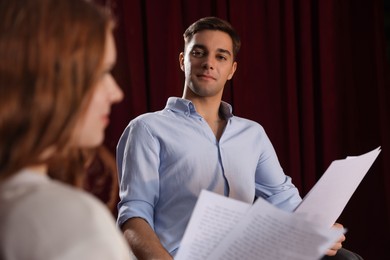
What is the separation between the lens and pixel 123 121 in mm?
2447

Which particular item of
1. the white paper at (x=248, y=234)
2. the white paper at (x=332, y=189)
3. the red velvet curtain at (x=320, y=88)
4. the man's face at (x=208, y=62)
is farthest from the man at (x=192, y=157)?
the red velvet curtain at (x=320, y=88)

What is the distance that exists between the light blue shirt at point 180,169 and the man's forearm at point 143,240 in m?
0.03

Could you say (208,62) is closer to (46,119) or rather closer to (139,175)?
(139,175)

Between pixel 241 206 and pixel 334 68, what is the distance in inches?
69.1

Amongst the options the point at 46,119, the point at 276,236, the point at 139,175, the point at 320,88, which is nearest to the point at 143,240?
the point at 139,175

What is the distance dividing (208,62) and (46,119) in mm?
1183

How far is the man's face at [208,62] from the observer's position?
1.75m

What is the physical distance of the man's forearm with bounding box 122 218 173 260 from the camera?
1370mm

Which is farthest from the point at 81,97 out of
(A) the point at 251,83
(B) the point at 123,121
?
(A) the point at 251,83

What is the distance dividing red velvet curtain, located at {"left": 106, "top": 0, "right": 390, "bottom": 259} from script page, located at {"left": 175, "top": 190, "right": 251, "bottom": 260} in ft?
5.05

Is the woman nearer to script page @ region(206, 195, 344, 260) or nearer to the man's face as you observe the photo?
script page @ region(206, 195, 344, 260)

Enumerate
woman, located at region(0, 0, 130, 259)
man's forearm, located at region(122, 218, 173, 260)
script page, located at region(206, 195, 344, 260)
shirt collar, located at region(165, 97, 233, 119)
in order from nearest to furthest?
woman, located at region(0, 0, 130, 259) → script page, located at region(206, 195, 344, 260) → man's forearm, located at region(122, 218, 173, 260) → shirt collar, located at region(165, 97, 233, 119)

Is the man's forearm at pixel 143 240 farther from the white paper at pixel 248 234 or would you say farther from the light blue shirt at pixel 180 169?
the white paper at pixel 248 234

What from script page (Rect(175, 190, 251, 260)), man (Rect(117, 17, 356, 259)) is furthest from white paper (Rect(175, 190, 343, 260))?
man (Rect(117, 17, 356, 259))
